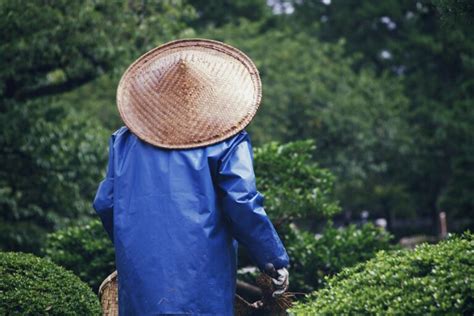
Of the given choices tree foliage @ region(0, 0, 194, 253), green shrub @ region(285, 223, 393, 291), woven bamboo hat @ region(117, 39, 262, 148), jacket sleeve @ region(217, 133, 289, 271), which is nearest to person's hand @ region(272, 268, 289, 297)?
jacket sleeve @ region(217, 133, 289, 271)

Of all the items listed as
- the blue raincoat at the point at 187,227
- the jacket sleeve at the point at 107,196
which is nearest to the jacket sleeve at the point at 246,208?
the blue raincoat at the point at 187,227

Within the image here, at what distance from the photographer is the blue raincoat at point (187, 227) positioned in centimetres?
429

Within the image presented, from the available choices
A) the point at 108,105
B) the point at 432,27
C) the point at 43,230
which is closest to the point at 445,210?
the point at 432,27

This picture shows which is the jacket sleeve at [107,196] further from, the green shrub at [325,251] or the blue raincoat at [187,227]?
the green shrub at [325,251]

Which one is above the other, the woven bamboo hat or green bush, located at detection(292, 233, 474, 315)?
the woven bamboo hat

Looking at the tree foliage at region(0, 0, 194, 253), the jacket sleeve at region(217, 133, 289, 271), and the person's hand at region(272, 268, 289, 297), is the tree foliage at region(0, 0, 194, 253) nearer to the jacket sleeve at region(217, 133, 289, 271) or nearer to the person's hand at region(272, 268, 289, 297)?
the jacket sleeve at region(217, 133, 289, 271)

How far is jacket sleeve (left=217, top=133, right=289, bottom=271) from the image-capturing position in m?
4.32

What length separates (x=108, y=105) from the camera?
709 inches

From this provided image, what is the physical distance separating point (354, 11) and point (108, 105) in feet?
31.6

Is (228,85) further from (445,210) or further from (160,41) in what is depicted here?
(445,210)

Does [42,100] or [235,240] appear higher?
[235,240]

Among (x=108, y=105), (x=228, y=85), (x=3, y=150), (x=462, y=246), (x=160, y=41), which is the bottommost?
(x=108, y=105)

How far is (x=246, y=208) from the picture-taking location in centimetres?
431

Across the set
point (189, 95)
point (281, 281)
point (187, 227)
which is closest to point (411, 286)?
point (281, 281)
